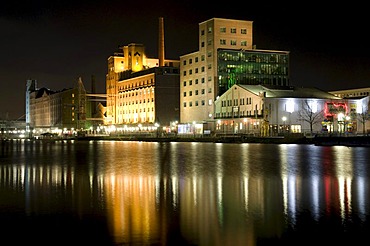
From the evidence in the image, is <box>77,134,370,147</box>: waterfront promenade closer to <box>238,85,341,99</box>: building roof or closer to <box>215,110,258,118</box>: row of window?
<box>215,110,258,118</box>: row of window

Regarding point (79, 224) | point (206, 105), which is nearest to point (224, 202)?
point (79, 224)

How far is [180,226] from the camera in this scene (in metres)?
11.5

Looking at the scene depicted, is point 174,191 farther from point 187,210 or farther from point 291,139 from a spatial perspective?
point 291,139

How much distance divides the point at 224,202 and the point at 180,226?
356 cm

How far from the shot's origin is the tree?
79062mm

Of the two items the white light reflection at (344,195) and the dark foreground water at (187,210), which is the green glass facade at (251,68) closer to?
the dark foreground water at (187,210)

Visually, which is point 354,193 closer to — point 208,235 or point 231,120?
point 208,235

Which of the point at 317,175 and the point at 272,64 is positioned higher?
the point at 272,64

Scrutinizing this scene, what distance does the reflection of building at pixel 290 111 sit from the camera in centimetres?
7856

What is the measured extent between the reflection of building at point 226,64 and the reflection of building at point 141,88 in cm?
1422

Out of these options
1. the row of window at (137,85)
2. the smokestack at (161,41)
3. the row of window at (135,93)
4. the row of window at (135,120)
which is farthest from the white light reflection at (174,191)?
the smokestack at (161,41)

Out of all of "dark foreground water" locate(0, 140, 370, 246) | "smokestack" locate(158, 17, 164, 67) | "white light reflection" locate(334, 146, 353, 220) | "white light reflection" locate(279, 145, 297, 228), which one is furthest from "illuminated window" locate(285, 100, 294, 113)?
"dark foreground water" locate(0, 140, 370, 246)

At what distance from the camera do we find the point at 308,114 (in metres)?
78.9

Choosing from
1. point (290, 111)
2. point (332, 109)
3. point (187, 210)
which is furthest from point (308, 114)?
point (187, 210)
